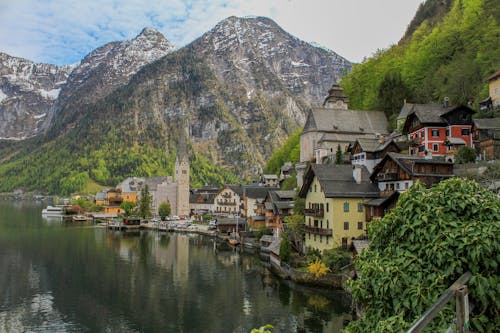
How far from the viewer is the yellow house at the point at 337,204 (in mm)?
46406

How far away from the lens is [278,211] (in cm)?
7244

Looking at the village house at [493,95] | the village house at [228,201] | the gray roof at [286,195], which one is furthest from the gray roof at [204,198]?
the village house at [493,95]

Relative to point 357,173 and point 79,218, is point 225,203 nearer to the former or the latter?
point 79,218

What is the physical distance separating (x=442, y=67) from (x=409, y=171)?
45584 millimetres

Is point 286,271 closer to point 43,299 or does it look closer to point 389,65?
point 43,299

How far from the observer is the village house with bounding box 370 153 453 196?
4094cm

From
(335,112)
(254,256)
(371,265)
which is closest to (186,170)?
(335,112)

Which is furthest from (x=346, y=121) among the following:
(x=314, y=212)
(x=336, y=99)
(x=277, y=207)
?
(x=314, y=212)

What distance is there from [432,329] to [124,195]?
154022 millimetres

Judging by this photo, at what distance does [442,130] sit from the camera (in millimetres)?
54562

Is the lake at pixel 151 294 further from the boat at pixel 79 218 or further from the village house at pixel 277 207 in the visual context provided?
the boat at pixel 79 218

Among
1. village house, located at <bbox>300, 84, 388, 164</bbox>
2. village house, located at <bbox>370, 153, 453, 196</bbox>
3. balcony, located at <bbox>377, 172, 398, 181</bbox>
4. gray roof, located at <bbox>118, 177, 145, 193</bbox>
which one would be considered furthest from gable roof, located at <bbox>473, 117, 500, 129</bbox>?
gray roof, located at <bbox>118, 177, 145, 193</bbox>

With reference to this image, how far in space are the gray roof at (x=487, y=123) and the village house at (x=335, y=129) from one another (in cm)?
2594

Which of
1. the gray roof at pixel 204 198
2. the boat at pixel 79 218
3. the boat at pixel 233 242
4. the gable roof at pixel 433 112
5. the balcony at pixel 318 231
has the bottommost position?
the boat at pixel 233 242
